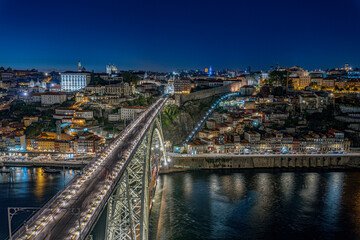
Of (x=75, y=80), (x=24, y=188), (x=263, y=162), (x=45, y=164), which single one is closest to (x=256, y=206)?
(x=263, y=162)

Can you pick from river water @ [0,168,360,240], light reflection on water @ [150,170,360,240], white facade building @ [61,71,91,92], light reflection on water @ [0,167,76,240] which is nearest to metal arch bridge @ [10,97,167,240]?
river water @ [0,168,360,240]

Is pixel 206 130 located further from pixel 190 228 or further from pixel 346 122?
pixel 190 228

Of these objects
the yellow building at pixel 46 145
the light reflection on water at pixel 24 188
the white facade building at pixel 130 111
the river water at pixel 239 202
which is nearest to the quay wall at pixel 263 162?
the river water at pixel 239 202

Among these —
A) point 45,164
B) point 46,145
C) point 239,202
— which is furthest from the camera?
point 46,145

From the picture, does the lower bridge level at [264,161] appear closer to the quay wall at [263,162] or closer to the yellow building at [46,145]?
the quay wall at [263,162]

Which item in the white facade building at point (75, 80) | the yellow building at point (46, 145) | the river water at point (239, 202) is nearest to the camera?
the river water at point (239, 202)

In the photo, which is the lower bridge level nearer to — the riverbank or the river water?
the river water

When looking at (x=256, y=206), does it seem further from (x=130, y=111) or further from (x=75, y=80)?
(x=75, y=80)
